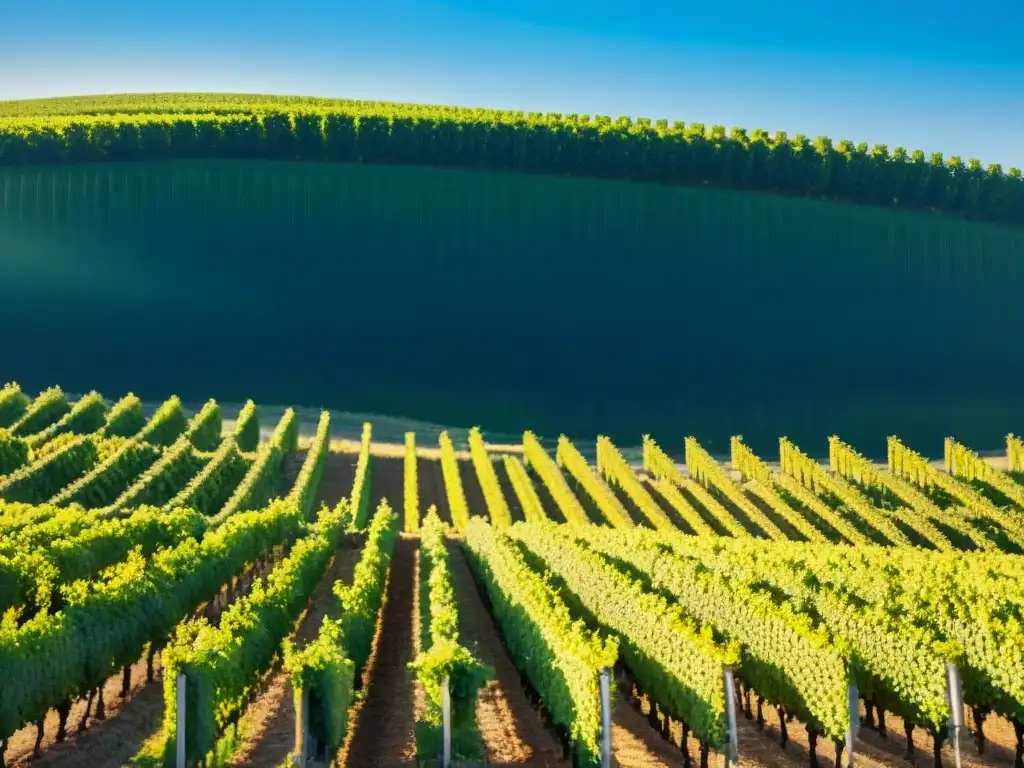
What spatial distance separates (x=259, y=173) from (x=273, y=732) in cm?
7300

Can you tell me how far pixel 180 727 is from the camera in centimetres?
1360

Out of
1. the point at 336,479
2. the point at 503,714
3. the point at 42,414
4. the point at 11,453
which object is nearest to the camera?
the point at 503,714

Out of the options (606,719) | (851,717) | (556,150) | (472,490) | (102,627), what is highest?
(556,150)

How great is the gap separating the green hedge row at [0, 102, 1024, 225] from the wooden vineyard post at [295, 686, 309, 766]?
7591cm

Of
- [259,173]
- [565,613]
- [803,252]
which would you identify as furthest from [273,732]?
[803,252]

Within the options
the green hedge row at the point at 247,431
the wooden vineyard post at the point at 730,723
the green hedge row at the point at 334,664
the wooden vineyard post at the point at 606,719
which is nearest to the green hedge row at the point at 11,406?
the green hedge row at the point at 247,431

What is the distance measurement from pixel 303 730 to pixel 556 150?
7819cm

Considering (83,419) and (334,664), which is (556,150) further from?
(334,664)

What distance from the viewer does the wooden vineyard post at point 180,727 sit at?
1349 cm

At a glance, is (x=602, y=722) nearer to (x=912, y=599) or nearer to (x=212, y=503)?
(x=912, y=599)

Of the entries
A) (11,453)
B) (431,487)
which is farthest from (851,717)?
(431,487)

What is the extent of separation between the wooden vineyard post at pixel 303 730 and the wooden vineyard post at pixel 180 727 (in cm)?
132

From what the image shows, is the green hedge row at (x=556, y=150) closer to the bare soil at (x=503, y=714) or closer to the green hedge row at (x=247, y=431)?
the green hedge row at (x=247, y=431)

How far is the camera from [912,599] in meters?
19.1
